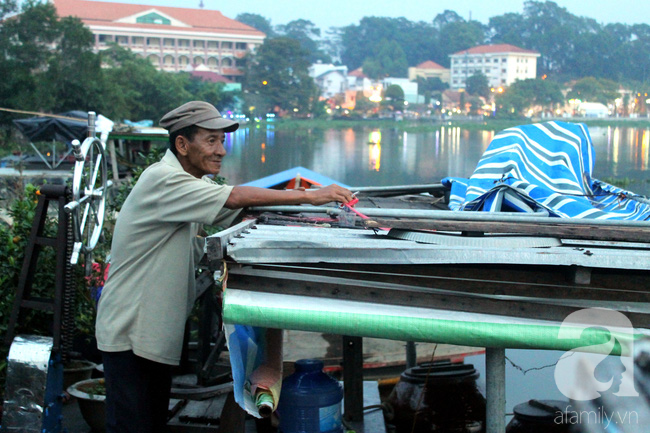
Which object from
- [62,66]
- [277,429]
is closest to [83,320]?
[277,429]

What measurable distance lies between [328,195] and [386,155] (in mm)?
51311

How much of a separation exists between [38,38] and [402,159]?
26.3 metres

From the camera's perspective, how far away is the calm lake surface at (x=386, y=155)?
123ft

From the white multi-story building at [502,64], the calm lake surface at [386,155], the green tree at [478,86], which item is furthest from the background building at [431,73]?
the calm lake surface at [386,155]

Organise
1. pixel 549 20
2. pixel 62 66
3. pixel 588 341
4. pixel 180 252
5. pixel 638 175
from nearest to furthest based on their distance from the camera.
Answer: pixel 588 341 → pixel 180 252 → pixel 62 66 → pixel 638 175 → pixel 549 20

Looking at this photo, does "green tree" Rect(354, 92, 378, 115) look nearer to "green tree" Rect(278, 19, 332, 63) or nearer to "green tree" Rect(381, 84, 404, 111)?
"green tree" Rect(381, 84, 404, 111)

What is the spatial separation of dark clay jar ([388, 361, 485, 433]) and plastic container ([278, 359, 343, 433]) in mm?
680

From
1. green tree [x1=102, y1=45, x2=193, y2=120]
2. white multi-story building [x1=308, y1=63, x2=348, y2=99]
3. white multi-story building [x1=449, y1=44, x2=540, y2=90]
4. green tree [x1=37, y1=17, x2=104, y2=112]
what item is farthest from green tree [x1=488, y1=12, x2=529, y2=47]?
green tree [x1=37, y1=17, x2=104, y2=112]

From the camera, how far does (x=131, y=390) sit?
8.79 feet

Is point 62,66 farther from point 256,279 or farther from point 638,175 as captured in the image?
point 256,279

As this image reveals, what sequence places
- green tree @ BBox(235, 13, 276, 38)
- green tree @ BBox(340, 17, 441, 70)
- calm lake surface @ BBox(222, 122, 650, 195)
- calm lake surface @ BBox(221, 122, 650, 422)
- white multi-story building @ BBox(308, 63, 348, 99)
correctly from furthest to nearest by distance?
green tree @ BBox(235, 13, 276, 38) < green tree @ BBox(340, 17, 441, 70) < white multi-story building @ BBox(308, 63, 348, 99) < calm lake surface @ BBox(222, 122, 650, 195) < calm lake surface @ BBox(221, 122, 650, 422)

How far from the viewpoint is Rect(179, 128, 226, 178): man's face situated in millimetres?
2684

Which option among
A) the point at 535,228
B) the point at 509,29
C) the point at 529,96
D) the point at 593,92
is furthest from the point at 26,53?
the point at 509,29

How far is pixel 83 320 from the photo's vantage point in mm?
4484
